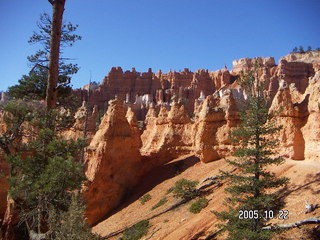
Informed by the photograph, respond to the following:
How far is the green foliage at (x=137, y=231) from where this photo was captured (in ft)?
53.8

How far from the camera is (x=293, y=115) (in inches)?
654

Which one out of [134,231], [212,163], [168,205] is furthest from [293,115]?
[134,231]

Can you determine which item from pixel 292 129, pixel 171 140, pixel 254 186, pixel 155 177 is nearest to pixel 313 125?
pixel 292 129

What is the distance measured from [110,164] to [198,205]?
9.38m

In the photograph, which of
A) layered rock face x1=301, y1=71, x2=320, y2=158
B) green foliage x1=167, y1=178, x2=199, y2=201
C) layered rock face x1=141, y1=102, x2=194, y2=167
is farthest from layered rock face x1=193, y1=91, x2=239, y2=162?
layered rock face x1=301, y1=71, x2=320, y2=158

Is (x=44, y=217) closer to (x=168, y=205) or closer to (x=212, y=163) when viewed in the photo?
(x=168, y=205)

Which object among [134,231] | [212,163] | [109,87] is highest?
[109,87]

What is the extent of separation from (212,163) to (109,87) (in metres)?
79.3

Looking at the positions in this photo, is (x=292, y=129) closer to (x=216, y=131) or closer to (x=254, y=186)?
(x=254, y=186)

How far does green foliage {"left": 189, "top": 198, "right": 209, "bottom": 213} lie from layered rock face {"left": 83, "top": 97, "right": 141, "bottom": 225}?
8.28 meters

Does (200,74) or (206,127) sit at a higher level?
(200,74)

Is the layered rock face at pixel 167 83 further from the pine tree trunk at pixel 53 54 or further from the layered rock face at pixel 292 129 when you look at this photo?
the pine tree trunk at pixel 53 54

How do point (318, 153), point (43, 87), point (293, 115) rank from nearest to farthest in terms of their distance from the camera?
point (43, 87)
point (318, 153)
point (293, 115)

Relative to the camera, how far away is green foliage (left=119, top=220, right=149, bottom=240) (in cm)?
1641
